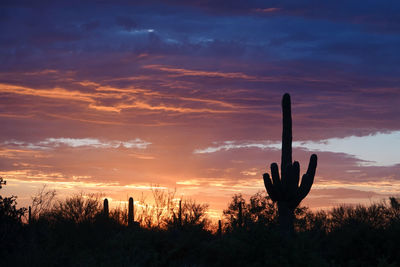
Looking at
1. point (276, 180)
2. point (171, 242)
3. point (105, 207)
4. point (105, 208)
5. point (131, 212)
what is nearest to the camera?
point (171, 242)

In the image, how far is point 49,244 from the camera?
1791 centimetres

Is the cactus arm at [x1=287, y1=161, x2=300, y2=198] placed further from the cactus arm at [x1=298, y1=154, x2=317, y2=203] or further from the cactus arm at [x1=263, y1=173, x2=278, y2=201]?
the cactus arm at [x1=263, y1=173, x2=278, y2=201]

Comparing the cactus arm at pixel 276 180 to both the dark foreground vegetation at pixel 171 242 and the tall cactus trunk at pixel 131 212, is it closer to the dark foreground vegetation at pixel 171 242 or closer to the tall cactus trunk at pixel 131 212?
the dark foreground vegetation at pixel 171 242

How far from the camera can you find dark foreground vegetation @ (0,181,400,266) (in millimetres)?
14875

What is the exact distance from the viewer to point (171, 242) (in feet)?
62.4

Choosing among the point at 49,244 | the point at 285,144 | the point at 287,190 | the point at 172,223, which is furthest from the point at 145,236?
the point at 285,144

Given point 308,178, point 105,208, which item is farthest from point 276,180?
point 105,208

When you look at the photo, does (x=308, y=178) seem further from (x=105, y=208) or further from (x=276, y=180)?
(x=105, y=208)

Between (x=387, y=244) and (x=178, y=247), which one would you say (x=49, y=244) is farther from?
(x=387, y=244)

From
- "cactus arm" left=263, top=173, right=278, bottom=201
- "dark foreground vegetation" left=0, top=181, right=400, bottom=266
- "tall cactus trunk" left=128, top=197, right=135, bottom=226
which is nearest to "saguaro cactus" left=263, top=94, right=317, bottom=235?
"cactus arm" left=263, top=173, right=278, bottom=201

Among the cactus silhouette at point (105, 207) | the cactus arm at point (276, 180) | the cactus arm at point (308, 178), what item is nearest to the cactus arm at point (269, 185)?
the cactus arm at point (276, 180)

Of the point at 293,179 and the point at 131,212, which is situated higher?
the point at 293,179

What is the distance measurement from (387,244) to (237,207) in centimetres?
1409

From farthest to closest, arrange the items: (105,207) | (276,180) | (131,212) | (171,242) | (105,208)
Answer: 1. (131,212)
2. (105,207)
3. (105,208)
4. (276,180)
5. (171,242)
